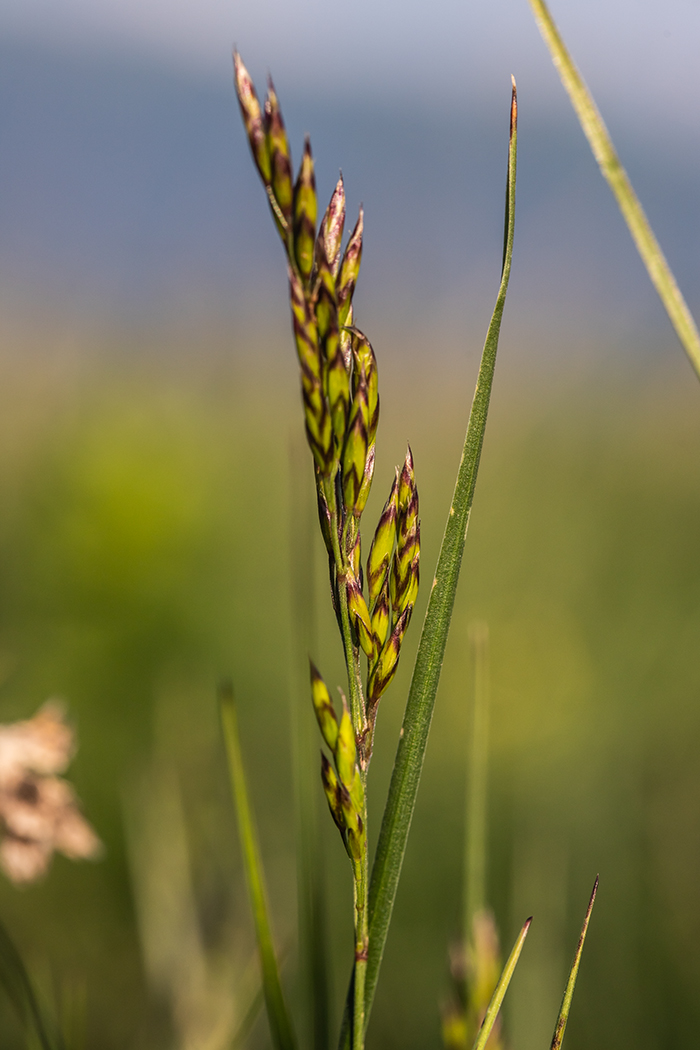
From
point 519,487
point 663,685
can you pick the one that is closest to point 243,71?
point 663,685

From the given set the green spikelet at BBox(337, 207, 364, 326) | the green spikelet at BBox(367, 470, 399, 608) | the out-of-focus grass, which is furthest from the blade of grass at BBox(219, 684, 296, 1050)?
the out-of-focus grass

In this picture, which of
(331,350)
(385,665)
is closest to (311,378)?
(331,350)

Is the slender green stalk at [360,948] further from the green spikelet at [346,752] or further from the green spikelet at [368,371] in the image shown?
the green spikelet at [368,371]

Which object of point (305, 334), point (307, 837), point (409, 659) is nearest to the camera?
point (305, 334)

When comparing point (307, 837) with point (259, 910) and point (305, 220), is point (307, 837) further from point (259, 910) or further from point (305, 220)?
point (305, 220)

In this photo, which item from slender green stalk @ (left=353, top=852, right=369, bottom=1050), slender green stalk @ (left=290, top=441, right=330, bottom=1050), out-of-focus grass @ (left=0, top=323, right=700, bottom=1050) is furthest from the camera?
out-of-focus grass @ (left=0, top=323, right=700, bottom=1050)

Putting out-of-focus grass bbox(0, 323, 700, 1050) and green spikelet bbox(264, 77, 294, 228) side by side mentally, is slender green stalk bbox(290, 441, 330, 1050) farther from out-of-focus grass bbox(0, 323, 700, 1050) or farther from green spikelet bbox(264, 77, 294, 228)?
out-of-focus grass bbox(0, 323, 700, 1050)
